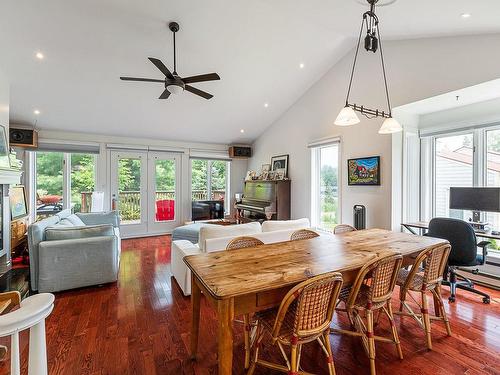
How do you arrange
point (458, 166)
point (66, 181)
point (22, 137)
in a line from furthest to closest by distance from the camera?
→ point (66, 181), point (22, 137), point (458, 166)

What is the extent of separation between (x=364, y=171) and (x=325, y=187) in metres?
1.06

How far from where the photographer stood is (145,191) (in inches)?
242

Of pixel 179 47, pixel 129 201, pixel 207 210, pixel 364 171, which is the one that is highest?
pixel 179 47

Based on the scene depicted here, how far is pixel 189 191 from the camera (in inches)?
261

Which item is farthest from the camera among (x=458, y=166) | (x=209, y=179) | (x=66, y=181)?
(x=209, y=179)

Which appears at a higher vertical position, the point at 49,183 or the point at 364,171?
the point at 364,171

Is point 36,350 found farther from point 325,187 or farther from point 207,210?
point 207,210

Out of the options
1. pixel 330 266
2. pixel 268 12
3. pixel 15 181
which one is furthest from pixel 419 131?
pixel 15 181

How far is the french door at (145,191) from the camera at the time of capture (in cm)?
590

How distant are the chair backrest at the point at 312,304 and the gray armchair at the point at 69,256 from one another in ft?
8.53

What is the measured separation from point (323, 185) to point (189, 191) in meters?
3.46

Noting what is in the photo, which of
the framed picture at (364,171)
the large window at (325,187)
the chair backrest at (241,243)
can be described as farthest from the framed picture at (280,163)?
the chair backrest at (241,243)

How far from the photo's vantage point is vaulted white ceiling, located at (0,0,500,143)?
2838mm

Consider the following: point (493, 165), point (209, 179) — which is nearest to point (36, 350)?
point (493, 165)
